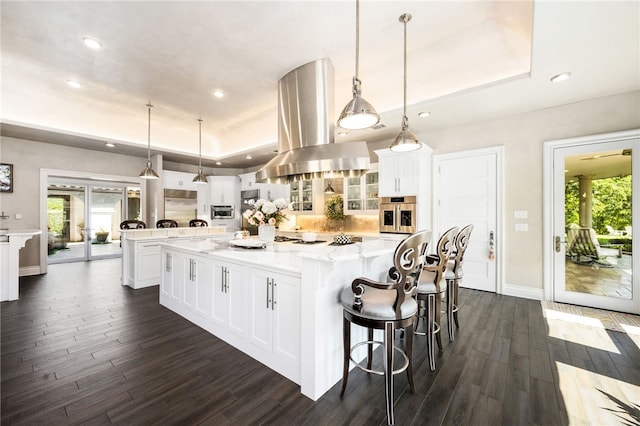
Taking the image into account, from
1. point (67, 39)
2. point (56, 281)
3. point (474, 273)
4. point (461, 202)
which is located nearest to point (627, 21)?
point (461, 202)

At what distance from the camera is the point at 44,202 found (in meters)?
5.84

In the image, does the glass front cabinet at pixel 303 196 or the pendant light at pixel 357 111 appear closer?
the pendant light at pixel 357 111

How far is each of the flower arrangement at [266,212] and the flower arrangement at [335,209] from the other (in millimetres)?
2837

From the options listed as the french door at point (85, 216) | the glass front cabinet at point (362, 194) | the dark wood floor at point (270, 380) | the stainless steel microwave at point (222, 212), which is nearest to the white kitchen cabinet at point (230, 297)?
the dark wood floor at point (270, 380)

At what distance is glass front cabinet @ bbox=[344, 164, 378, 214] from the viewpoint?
5367 millimetres

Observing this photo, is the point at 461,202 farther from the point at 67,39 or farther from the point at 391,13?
the point at 67,39

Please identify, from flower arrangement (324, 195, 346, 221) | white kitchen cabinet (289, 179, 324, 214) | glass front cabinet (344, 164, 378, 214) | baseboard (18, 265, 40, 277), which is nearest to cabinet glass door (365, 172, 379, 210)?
glass front cabinet (344, 164, 378, 214)

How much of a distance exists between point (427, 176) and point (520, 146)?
1387 millimetres

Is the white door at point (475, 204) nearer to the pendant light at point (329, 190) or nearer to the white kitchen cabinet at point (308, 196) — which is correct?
the pendant light at point (329, 190)

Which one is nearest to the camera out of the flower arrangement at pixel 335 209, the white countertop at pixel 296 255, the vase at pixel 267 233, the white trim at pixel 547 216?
the white countertop at pixel 296 255

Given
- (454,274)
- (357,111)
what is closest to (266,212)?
(357,111)

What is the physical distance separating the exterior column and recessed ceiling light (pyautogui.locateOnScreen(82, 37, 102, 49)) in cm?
627

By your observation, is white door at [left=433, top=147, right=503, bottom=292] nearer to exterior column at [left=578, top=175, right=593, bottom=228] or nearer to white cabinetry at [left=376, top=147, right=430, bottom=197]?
white cabinetry at [left=376, top=147, right=430, bottom=197]

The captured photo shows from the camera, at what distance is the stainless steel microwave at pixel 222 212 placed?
26.3 ft
